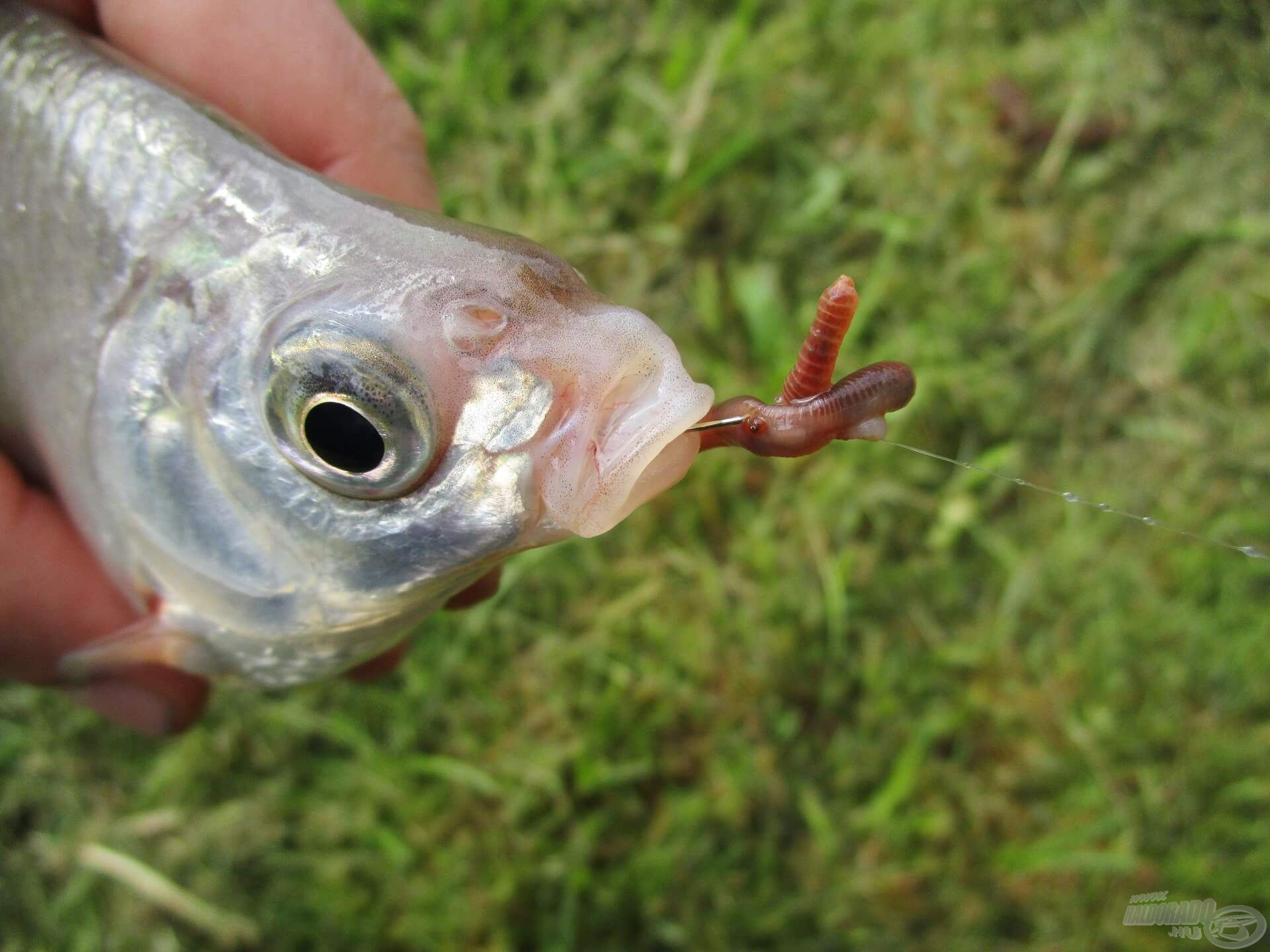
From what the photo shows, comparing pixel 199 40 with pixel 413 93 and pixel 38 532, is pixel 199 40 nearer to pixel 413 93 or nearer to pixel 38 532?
pixel 38 532

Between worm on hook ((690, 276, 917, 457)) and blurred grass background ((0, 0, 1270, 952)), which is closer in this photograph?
worm on hook ((690, 276, 917, 457))

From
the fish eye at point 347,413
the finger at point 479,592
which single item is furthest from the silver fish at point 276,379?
the finger at point 479,592

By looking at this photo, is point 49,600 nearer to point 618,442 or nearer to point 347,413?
point 347,413

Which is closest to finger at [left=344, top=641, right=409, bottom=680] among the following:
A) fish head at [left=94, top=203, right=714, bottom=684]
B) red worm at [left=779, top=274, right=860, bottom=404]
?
fish head at [left=94, top=203, right=714, bottom=684]

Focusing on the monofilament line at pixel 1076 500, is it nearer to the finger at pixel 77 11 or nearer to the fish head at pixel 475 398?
the fish head at pixel 475 398

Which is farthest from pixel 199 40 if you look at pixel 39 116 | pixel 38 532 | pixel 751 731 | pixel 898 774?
pixel 898 774

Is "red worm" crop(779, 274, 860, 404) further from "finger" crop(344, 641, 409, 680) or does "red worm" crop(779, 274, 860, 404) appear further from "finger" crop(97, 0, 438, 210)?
"finger" crop(344, 641, 409, 680)
